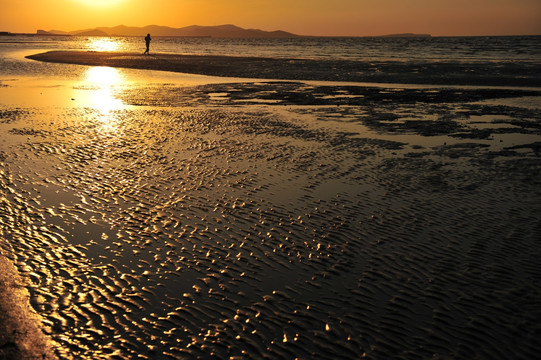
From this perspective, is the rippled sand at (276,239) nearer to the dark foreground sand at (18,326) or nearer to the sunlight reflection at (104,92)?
the dark foreground sand at (18,326)

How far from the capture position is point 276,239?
28.0 feet

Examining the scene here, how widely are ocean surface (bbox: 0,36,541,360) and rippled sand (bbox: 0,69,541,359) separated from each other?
0.03 m

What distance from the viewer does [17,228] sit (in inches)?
341

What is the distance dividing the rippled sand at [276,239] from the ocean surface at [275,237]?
3 centimetres

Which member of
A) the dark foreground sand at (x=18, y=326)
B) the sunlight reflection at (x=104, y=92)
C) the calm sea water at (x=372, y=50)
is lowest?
the dark foreground sand at (x=18, y=326)

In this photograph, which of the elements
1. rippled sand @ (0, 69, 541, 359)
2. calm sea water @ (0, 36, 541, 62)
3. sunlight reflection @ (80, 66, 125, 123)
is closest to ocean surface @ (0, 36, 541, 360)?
rippled sand @ (0, 69, 541, 359)

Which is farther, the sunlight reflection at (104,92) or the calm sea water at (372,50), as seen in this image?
the calm sea water at (372,50)

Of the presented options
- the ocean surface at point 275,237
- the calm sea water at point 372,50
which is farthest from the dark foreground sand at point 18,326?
the calm sea water at point 372,50

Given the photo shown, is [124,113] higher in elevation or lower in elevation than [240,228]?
higher

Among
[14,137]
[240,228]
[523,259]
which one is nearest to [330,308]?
[240,228]

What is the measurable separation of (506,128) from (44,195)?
16.3 metres

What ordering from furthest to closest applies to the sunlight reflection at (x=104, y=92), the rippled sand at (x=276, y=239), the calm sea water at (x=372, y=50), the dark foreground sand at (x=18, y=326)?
the calm sea water at (x=372, y=50) < the sunlight reflection at (x=104, y=92) < the rippled sand at (x=276, y=239) < the dark foreground sand at (x=18, y=326)

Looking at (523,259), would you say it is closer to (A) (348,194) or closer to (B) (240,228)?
(A) (348,194)

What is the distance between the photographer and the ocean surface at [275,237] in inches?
228
